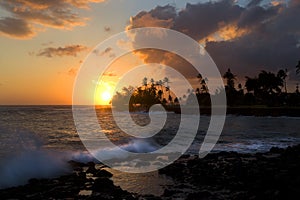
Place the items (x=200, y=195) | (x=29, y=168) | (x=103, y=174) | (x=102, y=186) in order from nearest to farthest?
(x=200, y=195), (x=102, y=186), (x=103, y=174), (x=29, y=168)

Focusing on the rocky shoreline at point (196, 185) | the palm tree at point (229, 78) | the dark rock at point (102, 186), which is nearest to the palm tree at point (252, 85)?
the palm tree at point (229, 78)

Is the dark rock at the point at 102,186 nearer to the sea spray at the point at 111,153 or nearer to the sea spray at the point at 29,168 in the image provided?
the sea spray at the point at 29,168

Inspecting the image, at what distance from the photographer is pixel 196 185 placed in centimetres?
1359

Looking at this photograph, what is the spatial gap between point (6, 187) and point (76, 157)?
762 centimetres

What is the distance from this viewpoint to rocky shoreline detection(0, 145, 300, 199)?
1123 centimetres

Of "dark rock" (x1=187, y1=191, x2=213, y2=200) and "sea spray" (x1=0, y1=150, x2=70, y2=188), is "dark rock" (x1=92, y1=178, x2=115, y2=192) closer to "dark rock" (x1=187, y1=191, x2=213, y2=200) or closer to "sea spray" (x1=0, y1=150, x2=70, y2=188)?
"dark rock" (x1=187, y1=191, x2=213, y2=200)

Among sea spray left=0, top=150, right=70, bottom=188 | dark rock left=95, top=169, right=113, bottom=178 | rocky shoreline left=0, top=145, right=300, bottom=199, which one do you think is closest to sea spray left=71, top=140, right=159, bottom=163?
sea spray left=0, top=150, right=70, bottom=188

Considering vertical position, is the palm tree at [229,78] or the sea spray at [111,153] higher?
the palm tree at [229,78]

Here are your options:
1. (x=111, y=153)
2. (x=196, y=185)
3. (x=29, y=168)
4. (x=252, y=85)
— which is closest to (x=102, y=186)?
(x=196, y=185)

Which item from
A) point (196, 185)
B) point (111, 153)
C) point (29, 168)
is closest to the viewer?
point (196, 185)

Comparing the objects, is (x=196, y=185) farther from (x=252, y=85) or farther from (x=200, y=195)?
(x=252, y=85)

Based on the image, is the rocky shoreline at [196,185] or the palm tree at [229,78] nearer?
the rocky shoreline at [196,185]

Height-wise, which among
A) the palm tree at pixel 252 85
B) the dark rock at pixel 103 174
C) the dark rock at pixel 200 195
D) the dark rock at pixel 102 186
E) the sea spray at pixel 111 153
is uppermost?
the palm tree at pixel 252 85

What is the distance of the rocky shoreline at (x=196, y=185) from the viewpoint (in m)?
11.2
